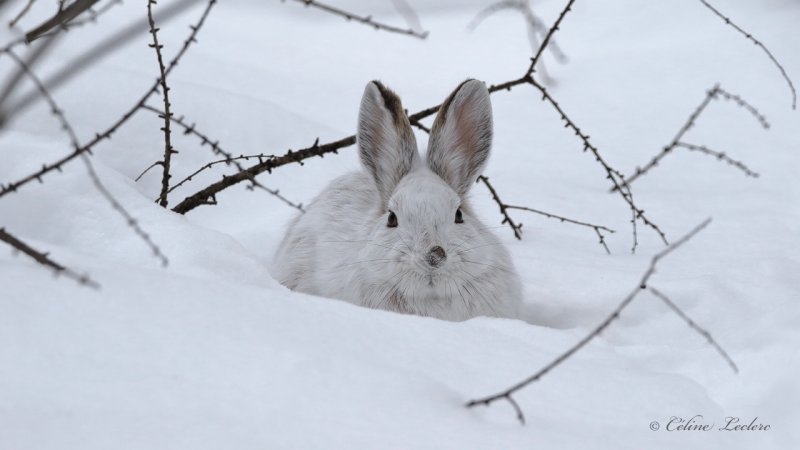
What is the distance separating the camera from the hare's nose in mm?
3797

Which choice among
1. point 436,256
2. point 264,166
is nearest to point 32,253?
point 264,166

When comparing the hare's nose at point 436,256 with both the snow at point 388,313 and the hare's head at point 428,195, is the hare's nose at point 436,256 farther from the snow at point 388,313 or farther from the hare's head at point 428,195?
the snow at point 388,313

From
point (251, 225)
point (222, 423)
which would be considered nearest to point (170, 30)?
point (251, 225)

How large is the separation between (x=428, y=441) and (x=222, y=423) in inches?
17.2

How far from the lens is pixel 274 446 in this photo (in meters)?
1.96

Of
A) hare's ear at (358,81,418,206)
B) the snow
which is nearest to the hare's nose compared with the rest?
the snow

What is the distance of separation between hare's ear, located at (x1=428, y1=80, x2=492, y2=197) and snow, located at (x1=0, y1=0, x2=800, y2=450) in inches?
23.6

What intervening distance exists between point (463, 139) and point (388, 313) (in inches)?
73.4

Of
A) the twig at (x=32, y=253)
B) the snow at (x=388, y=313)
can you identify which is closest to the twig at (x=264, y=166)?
the snow at (x=388, y=313)

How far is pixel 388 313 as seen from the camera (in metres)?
2.78

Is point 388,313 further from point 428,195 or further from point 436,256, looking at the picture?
point 428,195

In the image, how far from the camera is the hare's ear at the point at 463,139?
4.43 m

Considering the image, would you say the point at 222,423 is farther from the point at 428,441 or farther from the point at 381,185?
the point at 381,185

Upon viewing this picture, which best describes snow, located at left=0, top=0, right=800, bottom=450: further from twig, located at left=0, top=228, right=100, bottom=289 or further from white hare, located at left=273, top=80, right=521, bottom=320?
white hare, located at left=273, top=80, right=521, bottom=320
